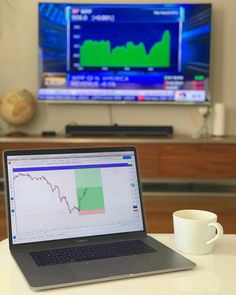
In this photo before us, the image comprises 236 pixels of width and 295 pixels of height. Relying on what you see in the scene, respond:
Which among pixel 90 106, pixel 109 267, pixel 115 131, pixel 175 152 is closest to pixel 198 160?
pixel 175 152

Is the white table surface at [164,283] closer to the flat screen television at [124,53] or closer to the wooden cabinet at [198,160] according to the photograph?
the wooden cabinet at [198,160]

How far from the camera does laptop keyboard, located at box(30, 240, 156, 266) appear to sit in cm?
110

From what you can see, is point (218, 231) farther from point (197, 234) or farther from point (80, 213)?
point (80, 213)

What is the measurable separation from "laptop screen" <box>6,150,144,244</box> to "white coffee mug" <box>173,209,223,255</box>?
0.13 metres

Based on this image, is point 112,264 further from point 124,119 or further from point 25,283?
point 124,119

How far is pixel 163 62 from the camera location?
394cm

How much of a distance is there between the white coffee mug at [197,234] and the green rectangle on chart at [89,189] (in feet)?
0.68

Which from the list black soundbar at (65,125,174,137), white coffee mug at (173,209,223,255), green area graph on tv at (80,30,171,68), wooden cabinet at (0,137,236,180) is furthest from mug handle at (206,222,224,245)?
green area graph on tv at (80,30,171,68)

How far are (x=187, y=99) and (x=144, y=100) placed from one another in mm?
355

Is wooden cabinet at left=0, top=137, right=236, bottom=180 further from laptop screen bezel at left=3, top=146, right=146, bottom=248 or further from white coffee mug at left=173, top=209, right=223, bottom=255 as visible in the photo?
white coffee mug at left=173, top=209, right=223, bottom=255

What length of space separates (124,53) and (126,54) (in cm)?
2

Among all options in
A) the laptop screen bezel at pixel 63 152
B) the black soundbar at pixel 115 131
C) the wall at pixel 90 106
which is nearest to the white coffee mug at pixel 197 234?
the laptop screen bezel at pixel 63 152

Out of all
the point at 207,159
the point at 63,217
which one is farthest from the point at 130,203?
the point at 207,159

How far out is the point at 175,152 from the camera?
3750 mm
